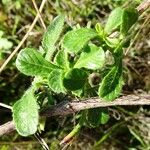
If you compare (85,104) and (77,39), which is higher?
(77,39)

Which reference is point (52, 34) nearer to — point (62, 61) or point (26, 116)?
point (62, 61)

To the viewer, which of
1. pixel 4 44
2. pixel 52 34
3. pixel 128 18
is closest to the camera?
pixel 128 18

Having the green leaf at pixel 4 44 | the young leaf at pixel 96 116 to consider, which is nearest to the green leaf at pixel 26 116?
the young leaf at pixel 96 116

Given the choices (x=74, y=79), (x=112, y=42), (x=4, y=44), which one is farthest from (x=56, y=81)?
(x=4, y=44)

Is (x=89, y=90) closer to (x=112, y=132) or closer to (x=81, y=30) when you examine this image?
(x=81, y=30)

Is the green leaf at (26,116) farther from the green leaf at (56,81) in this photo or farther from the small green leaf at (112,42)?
the small green leaf at (112,42)

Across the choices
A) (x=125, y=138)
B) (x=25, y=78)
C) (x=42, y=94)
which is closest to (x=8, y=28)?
(x=25, y=78)

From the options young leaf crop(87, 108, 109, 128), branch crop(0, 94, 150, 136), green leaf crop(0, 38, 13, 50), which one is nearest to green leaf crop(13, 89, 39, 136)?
branch crop(0, 94, 150, 136)
